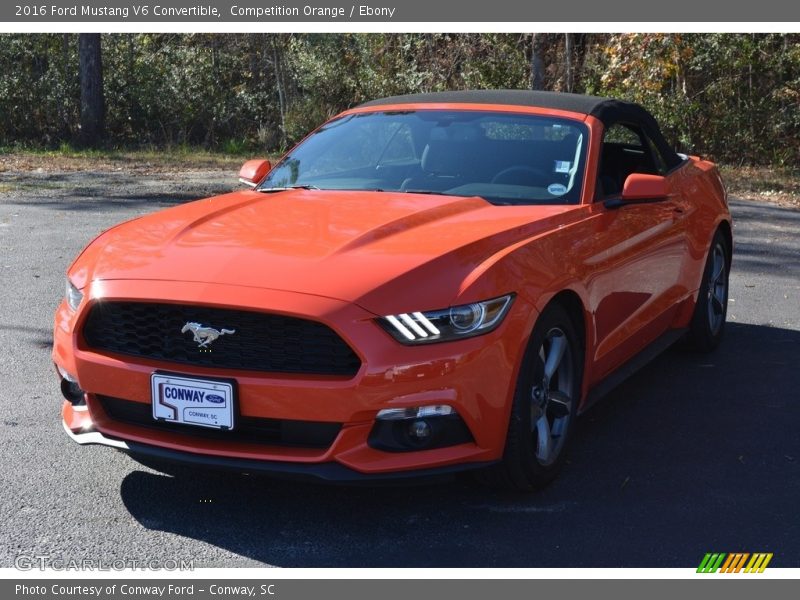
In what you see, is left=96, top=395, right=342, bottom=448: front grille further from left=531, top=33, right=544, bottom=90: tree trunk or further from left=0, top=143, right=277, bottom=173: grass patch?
left=531, top=33, right=544, bottom=90: tree trunk

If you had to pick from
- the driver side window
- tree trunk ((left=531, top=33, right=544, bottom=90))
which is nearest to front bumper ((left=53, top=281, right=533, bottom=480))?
the driver side window

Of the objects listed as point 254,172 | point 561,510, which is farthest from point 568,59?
point 561,510

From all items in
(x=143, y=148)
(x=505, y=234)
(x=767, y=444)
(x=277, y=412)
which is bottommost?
(x=143, y=148)

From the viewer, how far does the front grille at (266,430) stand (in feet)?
12.6

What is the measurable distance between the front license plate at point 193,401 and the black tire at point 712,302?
3637 mm

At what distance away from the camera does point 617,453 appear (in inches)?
194

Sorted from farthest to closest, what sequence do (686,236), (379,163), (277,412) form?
(686,236), (379,163), (277,412)

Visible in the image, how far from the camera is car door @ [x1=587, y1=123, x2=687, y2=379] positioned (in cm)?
493

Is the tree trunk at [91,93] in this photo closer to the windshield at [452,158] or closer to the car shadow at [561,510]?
the windshield at [452,158]

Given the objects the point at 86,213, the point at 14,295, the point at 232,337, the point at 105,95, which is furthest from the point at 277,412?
the point at 105,95

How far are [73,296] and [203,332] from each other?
776 mm

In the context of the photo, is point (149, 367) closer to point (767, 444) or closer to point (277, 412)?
point (277, 412)

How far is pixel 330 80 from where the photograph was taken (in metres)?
21.6

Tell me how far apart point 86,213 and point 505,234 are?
872cm
